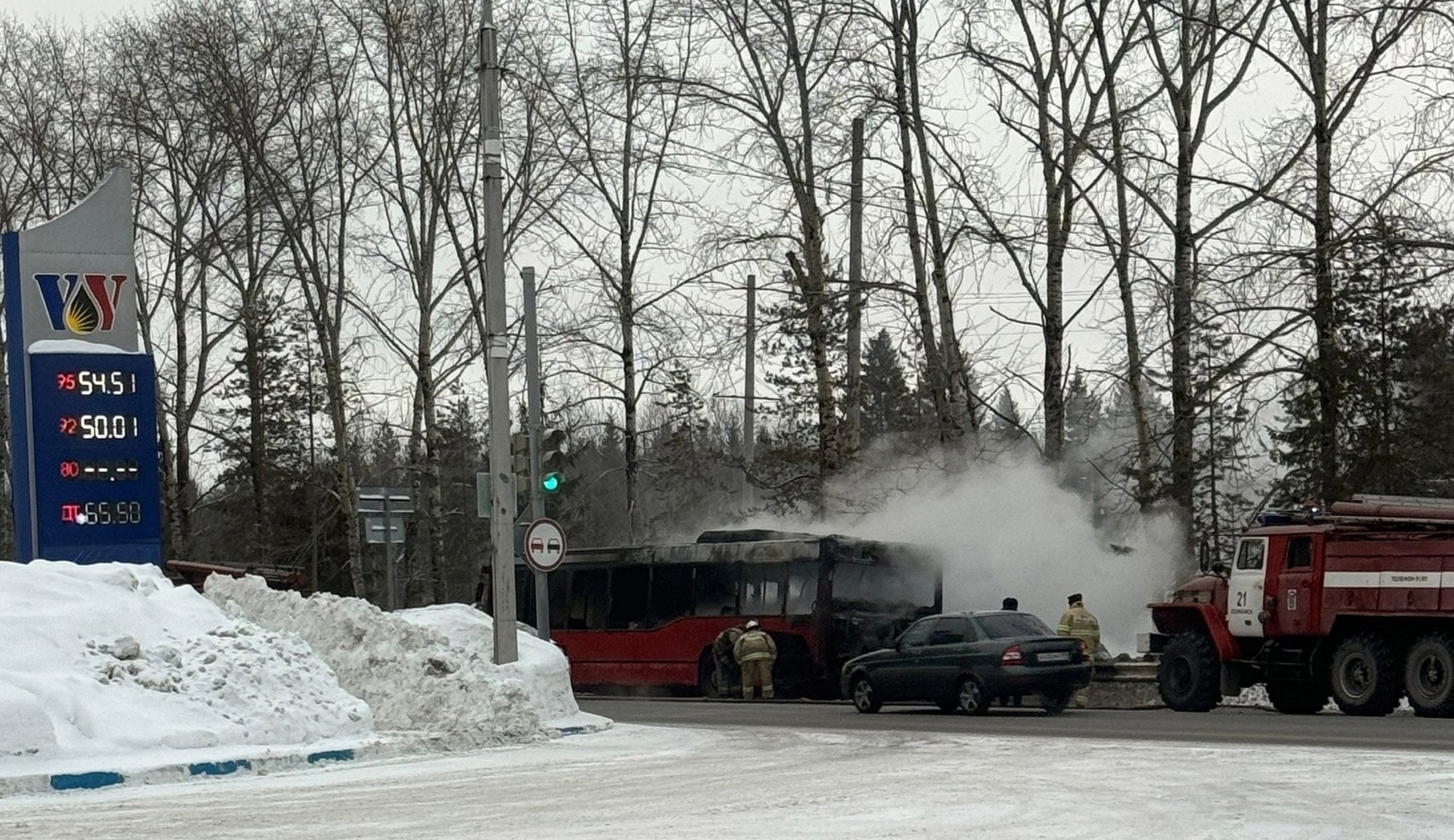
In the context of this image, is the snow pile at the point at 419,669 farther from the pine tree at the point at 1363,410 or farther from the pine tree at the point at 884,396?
the pine tree at the point at 884,396

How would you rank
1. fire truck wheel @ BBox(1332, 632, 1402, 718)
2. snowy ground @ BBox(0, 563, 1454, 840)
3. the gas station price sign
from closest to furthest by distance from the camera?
snowy ground @ BBox(0, 563, 1454, 840), fire truck wheel @ BBox(1332, 632, 1402, 718), the gas station price sign

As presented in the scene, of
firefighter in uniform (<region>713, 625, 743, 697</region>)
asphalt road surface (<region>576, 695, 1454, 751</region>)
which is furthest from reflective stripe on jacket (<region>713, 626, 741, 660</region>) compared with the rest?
asphalt road surface (<region>576, 695, 1454, 751</region>)

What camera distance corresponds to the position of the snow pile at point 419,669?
63.1 feet

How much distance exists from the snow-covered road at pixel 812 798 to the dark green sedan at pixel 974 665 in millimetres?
6719

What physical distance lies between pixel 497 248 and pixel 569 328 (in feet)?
64.2

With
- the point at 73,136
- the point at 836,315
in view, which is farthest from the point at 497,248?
the point at 73,136

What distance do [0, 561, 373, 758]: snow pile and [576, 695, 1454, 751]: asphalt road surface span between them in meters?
6.76

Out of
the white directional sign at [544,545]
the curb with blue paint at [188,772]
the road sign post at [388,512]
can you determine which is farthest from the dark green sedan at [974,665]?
the curb with blue paint at [188,772]

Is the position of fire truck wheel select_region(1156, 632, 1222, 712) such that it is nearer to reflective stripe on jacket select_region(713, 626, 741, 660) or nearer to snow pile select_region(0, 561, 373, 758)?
reflective stripe on jacket select_region(713, 626, 741, 660)

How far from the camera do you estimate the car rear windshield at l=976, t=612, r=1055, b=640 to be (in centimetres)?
2528

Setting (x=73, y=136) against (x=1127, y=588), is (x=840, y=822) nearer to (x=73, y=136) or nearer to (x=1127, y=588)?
(x=1127, y=588)

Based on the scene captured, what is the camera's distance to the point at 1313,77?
104 ft

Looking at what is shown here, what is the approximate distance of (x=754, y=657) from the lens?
103 feet

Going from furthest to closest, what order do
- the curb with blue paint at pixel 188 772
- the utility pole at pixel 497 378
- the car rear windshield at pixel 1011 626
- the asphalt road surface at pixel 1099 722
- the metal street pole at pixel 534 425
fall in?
the metal street pole at pixel 534 425
the car rear windshield at pixel 1011 626
the utility pole at pixel 497 378
the asphalt road surface at pixel 1099 722
the curb with blue paint at pixel 188 772
